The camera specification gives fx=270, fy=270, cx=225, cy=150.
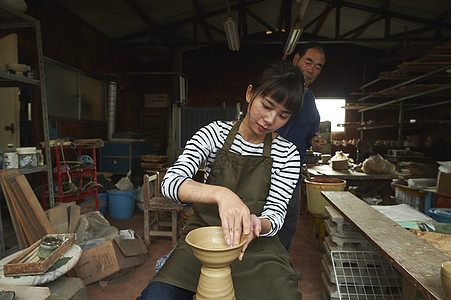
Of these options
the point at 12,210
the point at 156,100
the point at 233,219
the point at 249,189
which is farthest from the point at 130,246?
the point at 156,100

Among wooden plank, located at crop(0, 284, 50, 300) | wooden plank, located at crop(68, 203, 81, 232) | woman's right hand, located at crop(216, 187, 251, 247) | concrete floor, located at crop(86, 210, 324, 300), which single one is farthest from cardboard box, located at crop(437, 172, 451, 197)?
wooden plank, located at crop(68, 203, 81, 232)

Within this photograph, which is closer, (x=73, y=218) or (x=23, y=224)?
(x=23, y=224)

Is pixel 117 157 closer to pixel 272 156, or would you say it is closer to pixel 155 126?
pixel 155 126

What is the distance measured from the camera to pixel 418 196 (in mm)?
3352

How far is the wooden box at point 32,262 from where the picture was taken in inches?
67.8

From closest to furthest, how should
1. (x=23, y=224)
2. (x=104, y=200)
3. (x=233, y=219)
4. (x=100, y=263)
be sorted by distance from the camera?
(x=233, y=219), (x=23, y=224), (x=100, y=263), (x=104, y=200)

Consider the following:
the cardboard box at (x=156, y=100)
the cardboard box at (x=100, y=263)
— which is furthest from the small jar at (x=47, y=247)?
the cardboard box at (x=156, y=100)

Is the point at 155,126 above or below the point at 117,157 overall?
above

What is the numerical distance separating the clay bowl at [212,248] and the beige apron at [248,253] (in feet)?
0.71

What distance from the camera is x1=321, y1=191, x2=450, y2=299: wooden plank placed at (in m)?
1.03

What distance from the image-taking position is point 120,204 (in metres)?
4.33

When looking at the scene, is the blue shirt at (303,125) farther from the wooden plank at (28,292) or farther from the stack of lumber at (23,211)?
the stack of lumber at (23,211)

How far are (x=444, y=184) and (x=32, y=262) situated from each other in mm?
3736

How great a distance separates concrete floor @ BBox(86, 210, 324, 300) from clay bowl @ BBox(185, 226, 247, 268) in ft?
5.83
